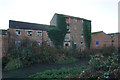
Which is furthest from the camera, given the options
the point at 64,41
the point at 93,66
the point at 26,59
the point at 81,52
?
the point at 64,41

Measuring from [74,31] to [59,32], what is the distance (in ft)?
16.8

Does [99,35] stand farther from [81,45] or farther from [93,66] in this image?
[93,66]

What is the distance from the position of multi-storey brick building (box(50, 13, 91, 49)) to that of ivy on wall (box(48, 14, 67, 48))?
1.24 metres

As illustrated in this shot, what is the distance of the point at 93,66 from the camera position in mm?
4832

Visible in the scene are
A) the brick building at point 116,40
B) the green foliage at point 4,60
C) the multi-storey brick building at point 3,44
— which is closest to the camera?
the green foliage at point 4,60

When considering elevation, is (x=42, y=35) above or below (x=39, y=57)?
above

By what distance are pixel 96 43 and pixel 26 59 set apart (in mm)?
19391

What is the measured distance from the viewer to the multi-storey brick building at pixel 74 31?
19.5m

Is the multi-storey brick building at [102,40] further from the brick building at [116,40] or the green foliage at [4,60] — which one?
the green foliage at [4,60]

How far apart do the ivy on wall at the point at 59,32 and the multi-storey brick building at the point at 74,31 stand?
1.24 m

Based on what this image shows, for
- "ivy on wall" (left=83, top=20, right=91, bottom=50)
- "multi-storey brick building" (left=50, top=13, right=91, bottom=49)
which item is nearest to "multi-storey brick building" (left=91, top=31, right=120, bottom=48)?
"ivy on wall" (left=83, top=20, right=91, bottom=50)

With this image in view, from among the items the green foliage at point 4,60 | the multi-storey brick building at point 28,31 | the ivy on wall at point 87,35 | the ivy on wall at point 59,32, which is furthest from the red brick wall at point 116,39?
the green foliage at point 4,60

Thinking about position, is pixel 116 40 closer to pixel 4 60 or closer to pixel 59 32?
pixel 59 32

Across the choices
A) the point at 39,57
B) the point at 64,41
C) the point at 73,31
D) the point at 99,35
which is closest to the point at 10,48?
the point at 39,57
